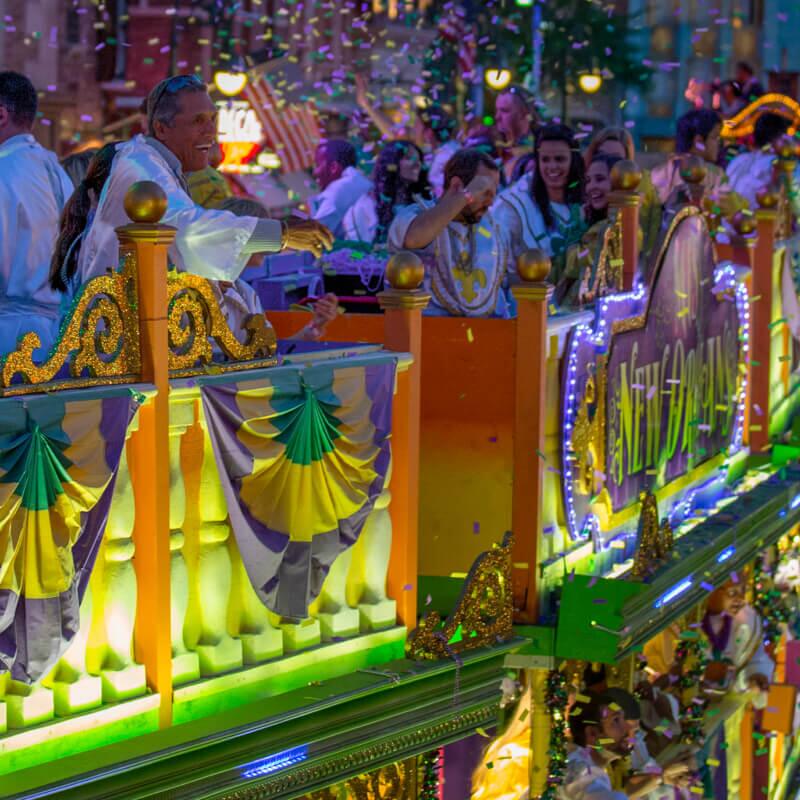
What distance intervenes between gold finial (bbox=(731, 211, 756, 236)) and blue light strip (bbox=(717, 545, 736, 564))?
1986mm

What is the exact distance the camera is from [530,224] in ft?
24.3

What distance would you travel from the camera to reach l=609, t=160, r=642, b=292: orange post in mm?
7000

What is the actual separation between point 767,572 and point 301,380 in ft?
20.4

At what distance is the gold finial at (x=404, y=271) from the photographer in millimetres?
5133

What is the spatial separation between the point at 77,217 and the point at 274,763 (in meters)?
1.44

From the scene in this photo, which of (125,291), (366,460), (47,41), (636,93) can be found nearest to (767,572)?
(366,460)

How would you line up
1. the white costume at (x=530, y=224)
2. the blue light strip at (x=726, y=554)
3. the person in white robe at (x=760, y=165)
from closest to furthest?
the white costume at (x=530, y=224)
the blue light strip at (x=726, y=554)
the person in white robe at (x=760, y=165)

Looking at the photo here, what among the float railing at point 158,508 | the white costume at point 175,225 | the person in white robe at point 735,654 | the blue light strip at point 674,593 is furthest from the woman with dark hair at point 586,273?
the person in white robe at point 735,654

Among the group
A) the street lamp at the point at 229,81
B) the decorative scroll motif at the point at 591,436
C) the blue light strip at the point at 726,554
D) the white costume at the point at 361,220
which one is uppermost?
the street lamp at the point at 229,81

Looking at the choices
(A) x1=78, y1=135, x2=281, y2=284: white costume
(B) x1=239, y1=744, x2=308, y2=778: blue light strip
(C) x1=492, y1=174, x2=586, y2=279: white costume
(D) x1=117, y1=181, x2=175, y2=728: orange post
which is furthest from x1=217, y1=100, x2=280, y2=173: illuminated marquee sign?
(D) x1=117, y1=181, x2=175, y2=728: orange post

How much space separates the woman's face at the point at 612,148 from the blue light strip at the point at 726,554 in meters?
1.70

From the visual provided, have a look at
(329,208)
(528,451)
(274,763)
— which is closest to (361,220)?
(329,208)

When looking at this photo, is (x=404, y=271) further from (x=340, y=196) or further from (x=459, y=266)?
(x=340, y=196)

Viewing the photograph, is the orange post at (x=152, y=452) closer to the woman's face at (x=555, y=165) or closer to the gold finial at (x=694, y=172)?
the woman's face at (x=555, y=165)
